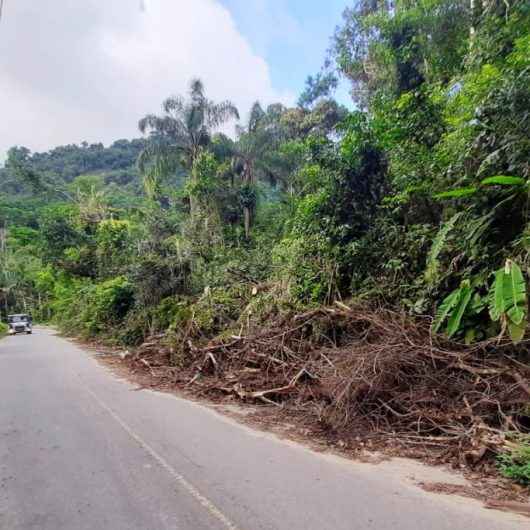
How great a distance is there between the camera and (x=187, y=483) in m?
4.12

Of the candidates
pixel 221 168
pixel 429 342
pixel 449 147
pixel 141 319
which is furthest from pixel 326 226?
pixel 221 168

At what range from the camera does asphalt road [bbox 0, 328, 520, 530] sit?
3.36 m

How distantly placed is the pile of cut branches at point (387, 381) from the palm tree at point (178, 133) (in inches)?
776

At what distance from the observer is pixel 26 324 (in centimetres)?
3275

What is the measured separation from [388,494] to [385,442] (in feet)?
5.12

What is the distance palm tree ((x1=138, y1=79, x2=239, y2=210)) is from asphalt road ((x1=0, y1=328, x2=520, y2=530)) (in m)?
21.1

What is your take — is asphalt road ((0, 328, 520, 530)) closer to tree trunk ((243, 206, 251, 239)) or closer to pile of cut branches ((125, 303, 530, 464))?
pile of cut branches ((125, 303, 530, 464))

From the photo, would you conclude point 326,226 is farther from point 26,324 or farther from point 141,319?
point 26,324

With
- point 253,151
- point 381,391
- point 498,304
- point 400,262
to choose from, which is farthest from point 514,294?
point 253,151

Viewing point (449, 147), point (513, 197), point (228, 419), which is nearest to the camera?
point (513, 197)

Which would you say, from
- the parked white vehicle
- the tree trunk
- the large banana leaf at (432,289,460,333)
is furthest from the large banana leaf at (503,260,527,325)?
the parked white vehicle

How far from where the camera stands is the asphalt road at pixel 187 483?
11.0 ft

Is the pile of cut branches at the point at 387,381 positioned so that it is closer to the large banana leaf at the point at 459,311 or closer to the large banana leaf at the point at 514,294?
the large banana leaf at the point at 459,311

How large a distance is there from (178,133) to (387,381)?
2365 centimetres
